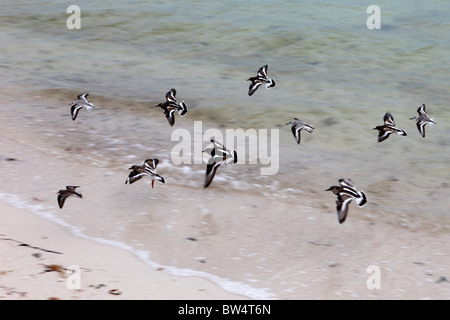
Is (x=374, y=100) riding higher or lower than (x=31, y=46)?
lower

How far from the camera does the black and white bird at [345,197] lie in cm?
519

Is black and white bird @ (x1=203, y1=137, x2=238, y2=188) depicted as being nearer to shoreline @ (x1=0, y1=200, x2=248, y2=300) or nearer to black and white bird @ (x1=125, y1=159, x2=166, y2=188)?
black and white bird @ (x1=125, y1=159, x2=166, y2=188)

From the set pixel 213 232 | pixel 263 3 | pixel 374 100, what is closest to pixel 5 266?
pixel 213 232

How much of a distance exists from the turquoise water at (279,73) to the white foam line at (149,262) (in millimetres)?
1411

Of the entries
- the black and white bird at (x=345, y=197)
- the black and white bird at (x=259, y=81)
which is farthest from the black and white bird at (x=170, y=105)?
the black and white bird at (x=345, y=197)

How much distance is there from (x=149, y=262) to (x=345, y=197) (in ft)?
5.78

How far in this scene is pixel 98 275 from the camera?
13.9ft

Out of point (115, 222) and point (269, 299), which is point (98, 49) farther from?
point (269, 299)

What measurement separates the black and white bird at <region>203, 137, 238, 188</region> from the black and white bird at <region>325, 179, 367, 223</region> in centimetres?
112

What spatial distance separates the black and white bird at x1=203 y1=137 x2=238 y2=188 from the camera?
585cm

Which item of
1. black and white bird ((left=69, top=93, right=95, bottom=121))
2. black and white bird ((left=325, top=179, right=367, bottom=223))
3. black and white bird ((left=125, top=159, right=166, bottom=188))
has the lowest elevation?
black and white bird ((left=325, top=179, right=367, bottom=223))

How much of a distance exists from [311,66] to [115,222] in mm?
7009

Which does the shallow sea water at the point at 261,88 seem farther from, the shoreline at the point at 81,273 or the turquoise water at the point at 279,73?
the shoreline at the point at 81,273

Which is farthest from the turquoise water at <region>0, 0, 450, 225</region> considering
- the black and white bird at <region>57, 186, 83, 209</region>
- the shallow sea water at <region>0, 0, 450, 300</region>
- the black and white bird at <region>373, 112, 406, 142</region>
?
the black and white bird at <region>57, 186, 83, 209</region>
